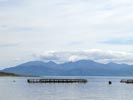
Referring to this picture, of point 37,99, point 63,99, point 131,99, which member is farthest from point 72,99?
point 131,99

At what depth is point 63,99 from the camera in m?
80.9

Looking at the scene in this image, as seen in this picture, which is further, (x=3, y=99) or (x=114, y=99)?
(x=114, y=99)

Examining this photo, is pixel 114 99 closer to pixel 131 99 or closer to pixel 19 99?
pixel 131 99

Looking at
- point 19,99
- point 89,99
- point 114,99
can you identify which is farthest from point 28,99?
point 114,99

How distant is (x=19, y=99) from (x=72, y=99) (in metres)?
12.1

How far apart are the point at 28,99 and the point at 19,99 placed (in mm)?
2008

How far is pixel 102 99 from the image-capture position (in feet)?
271

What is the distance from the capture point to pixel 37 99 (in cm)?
Answer: 7994

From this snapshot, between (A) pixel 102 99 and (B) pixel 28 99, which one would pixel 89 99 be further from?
(B) pixel 28 99

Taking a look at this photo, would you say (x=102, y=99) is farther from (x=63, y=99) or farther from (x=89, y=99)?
(x=63, y=99)

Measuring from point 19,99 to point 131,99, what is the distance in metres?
25.6

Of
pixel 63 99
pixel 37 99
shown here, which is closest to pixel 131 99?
pixel 63 99

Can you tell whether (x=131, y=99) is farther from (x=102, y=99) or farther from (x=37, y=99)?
(x=37, y=99)

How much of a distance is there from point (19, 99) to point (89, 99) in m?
16.1
